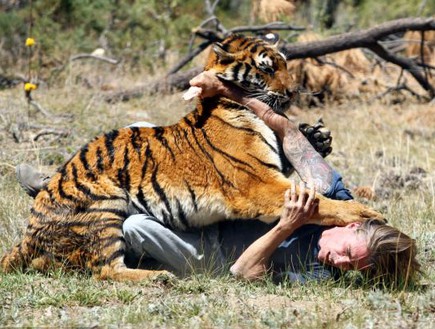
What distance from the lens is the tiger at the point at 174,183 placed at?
4.50 metres

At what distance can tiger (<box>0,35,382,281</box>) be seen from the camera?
4.50 meters

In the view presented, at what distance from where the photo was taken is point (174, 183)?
4672mm

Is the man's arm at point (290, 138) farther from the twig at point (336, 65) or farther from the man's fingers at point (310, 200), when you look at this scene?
the twig at point (336, 65)

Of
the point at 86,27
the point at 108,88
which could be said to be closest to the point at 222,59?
the point at 108,88

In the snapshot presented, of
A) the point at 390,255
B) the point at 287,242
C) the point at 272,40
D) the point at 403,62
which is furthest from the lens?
the point at 403,62

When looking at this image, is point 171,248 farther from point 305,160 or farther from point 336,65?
point 336,65

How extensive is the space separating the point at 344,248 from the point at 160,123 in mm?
4556

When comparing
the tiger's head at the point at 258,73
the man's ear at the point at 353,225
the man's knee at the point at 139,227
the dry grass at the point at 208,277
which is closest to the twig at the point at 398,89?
the dry grass at the point at 208,277

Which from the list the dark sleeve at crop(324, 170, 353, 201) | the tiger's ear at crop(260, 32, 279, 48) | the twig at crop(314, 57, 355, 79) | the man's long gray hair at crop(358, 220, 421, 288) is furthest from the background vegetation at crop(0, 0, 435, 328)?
the tiger's ear at crop(260, 32, 279, 48)

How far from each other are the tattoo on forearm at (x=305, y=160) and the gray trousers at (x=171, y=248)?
62 centimetres

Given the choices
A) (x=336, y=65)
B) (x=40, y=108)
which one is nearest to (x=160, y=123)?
(x=40, y=108)

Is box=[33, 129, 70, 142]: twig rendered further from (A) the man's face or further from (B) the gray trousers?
(A) the man's face

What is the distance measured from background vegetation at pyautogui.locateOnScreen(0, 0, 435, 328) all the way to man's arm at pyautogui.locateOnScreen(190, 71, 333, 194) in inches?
27.3

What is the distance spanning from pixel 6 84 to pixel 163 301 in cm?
643
